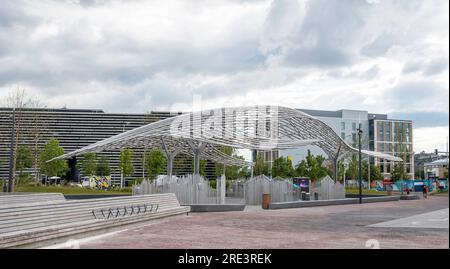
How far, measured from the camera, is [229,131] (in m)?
31.0

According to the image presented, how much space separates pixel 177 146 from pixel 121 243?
26.8 m

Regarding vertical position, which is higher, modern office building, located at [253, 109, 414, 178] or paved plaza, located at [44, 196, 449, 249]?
modern office building, located at [253, 109, 414, 178]

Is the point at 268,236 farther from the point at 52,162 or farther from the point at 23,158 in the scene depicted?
the point at 52,162

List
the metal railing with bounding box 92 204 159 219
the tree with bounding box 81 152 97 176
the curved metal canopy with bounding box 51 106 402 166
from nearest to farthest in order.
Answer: the metal railing with bounding box 92 204 159 219 → the curved metal canopy with bounding box 51 106 402 166 → the tree with bounding box 81 152 97 176

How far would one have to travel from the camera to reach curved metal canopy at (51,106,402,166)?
27906 millimetres

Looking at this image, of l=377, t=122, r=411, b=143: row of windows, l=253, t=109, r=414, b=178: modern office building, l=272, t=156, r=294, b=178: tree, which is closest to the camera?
l=272, t=156, r=294, b=178: tree

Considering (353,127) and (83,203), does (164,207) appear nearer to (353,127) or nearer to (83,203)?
(83,203)

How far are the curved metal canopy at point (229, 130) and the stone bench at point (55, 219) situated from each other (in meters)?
12.1

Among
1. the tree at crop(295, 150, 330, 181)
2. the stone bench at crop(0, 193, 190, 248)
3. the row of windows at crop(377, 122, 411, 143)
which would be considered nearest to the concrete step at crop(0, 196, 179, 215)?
the stone bench at crop(0, 193, 190, 248)

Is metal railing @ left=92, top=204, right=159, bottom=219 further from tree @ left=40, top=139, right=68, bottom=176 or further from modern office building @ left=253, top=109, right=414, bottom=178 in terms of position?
modern office building @ left=253, top=109, right=414, bottom=178

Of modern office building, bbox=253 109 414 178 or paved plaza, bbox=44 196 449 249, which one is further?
modern office building, bbox=253 109 414 178

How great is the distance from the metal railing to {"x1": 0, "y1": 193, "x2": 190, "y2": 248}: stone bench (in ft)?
0.24

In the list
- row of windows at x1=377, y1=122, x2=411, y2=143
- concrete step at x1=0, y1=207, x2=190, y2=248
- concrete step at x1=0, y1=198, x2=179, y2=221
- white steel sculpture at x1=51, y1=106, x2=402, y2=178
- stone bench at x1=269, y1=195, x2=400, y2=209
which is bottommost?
stone bench at x1=269, y1=195, x2=400, y2=209
